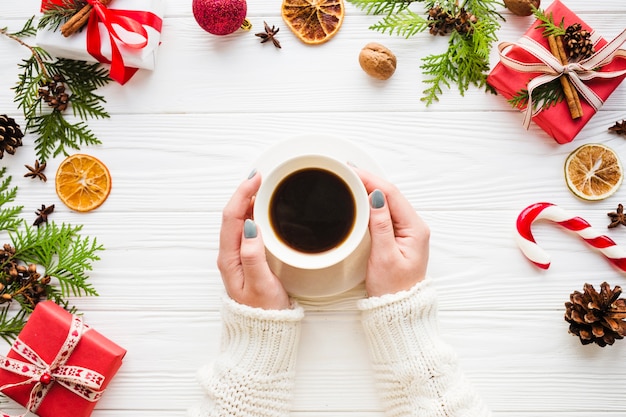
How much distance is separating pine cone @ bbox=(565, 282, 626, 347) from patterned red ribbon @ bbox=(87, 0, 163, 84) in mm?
1198

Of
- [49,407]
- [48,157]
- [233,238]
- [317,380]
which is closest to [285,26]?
[233,238]

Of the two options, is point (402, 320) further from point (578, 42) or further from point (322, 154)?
point (578, 42)

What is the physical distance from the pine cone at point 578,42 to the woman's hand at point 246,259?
79cm

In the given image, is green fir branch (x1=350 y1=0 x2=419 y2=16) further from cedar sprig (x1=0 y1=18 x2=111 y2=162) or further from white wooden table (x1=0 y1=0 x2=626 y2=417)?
cedar sprig (x1=0 y1=18 x2=111 y2=162)

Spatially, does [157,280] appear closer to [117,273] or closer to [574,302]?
[117,273]

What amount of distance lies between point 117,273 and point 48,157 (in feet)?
1.13

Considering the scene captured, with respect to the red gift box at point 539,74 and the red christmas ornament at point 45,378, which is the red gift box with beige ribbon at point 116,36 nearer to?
the red christmas ornament at point 45,378

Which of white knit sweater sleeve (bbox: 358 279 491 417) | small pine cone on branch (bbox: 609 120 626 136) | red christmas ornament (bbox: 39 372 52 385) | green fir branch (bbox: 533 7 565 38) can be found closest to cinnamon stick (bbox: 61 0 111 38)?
red christmas ornament (bbox: 39 372 52 385)

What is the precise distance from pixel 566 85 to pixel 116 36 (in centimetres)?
106

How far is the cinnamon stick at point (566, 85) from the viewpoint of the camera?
1.24m

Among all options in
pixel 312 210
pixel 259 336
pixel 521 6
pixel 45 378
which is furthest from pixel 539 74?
pixel 45 378

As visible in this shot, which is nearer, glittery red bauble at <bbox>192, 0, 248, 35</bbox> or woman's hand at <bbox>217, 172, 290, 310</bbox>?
woman's hand at <bbox>217, 172, 290, 310</bbox>

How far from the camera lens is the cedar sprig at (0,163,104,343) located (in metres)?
1.30

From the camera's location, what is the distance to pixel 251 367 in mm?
1171
